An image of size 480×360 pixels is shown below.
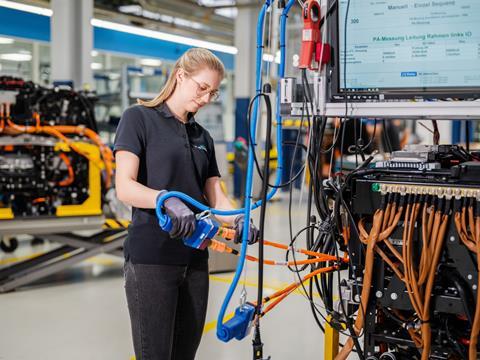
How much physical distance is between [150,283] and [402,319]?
2.89ft

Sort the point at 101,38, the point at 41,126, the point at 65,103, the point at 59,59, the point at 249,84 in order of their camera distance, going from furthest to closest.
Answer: the point at 101,38 → the point at 249,84 → the point at 59,59 → the point at 65,103 → the point at 41,126

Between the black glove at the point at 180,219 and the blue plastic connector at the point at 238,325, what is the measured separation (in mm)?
303

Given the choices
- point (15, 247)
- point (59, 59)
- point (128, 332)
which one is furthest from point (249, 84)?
point (128, 332)

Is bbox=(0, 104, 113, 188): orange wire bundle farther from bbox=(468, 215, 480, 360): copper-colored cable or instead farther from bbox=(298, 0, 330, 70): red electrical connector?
bbox=(468, 215, 480, 360): copper-colored cable

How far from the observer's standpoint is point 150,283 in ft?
6.81

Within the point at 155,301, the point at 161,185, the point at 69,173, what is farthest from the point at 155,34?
the point at 155,301

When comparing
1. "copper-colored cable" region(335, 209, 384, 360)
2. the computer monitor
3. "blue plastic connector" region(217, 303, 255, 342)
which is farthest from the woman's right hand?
the computer monitor

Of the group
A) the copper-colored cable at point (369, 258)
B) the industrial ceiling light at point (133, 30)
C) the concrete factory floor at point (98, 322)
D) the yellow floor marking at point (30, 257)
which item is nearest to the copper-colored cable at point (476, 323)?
the copper-colored cable at point (369, 258)

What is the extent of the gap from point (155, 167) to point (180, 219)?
Result: 1.19 feet

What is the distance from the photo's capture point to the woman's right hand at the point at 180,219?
5.90 feet

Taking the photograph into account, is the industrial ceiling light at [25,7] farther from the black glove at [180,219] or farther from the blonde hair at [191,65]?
the black glove at [180,219]

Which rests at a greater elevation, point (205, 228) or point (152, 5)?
point (152, 5)

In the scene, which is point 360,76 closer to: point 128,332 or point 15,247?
point 128,332

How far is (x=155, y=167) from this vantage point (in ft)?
6.87
